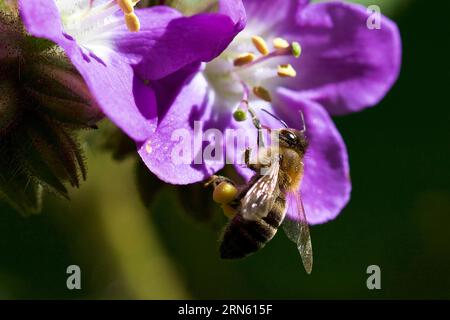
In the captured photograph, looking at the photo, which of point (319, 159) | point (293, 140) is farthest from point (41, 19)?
point (319, 159)

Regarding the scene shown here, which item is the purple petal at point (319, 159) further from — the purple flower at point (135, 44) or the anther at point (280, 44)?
the purple flower at point (135, 44)

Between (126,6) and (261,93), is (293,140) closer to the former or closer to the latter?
(261,93)

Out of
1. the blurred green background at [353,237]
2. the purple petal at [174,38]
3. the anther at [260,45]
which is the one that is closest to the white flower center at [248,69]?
the anther at [260,45]

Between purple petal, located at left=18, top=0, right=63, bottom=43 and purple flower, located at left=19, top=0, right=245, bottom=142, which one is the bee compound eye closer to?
purple flower, located at left=19, top=0, right=245, bottom=142

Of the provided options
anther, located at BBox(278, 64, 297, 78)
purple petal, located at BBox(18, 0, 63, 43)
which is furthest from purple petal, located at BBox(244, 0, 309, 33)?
purple petal, located at BBox(18, 0, 63, 43)

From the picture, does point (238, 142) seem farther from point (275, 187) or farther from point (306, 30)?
point (306, 30)
